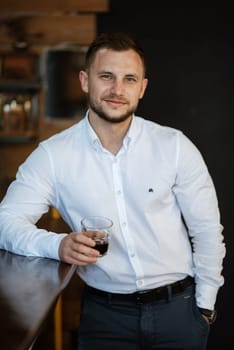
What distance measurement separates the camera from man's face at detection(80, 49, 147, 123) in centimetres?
184

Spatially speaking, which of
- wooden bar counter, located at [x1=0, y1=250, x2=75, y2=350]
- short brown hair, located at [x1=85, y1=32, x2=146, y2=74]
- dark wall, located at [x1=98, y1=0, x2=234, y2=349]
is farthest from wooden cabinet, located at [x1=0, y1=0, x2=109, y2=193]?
wooden bar counter, located at [x1=0, y1=250, x2=75, y2=350]

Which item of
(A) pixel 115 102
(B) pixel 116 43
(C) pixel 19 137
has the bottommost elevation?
(C) pixel 19 137

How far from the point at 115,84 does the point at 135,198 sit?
423 mm

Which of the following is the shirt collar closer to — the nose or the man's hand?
the nose

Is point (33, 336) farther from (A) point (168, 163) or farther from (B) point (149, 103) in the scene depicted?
(B) point (149, 103)

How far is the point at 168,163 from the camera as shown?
188cm

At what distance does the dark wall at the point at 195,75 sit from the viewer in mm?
3578

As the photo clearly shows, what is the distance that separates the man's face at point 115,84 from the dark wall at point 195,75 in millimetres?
1779

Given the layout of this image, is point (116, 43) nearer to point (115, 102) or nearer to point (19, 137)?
point (115, 102)

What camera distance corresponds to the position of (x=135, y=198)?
1.86 metres

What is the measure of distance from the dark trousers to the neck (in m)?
0.58

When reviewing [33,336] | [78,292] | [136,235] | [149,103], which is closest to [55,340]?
[78,292]

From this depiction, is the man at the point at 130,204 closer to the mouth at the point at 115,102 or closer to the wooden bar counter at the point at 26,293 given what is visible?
the mouth at the point at 115,102

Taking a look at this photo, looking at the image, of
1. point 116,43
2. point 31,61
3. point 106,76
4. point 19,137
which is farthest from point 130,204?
point 31,61
